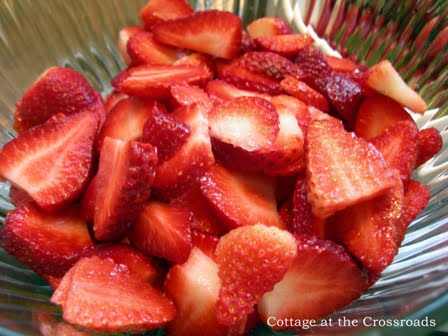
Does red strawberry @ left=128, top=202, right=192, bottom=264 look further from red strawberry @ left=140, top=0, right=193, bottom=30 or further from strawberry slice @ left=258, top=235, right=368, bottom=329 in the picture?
red strawberry @ left=140, top=0, right=193, bottom=30

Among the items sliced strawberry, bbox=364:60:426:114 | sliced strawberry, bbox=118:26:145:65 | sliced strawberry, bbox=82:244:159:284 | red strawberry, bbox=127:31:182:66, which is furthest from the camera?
sliced strawberry, bbox=118:26:145:65

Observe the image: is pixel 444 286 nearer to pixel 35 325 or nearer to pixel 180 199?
pixel 180 199

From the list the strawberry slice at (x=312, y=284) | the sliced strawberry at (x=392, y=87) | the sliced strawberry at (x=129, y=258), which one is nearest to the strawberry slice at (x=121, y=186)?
the sliced strawberry at (x=129, y=258)

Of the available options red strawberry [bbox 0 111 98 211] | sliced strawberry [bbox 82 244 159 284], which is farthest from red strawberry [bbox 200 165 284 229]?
red strawberry [bbox 0 111 98 211]

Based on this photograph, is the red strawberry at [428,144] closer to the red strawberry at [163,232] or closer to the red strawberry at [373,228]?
the red strawberry at [373,228]

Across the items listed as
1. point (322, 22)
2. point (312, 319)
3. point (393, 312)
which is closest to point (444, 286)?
point (393, 312)
